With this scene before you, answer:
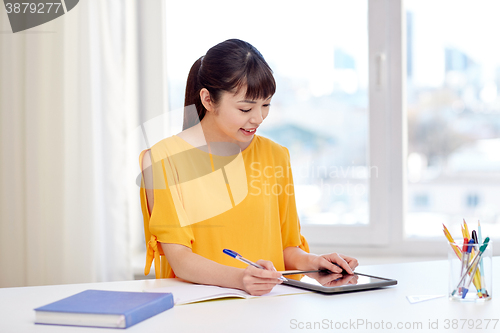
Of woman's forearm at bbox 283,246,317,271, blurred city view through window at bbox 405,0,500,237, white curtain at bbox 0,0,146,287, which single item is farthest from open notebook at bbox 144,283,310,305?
blurred city view through window at bbox 405,0,500,237

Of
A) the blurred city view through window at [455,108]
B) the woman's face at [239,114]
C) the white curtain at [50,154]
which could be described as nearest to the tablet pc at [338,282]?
the woman's face at [239,114]

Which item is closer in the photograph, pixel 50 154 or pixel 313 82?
pixel 50 154

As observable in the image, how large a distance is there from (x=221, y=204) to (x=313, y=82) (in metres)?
1.14

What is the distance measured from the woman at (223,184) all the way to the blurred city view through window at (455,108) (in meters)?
0.99

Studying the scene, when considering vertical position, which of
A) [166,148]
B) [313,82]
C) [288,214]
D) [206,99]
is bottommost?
[288,214]

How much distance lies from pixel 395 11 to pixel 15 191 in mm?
1756

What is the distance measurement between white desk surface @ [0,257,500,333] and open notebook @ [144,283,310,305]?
1 centimetres

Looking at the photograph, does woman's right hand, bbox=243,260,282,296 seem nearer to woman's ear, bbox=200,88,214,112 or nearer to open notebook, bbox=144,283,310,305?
open notebook, bbox=144,283,310,305

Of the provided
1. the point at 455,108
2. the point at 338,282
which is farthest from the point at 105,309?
the point at 455,108

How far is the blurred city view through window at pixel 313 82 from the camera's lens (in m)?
2.28

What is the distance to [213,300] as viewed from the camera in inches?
38.5

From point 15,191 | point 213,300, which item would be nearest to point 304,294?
point 213,300

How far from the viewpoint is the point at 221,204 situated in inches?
53.9

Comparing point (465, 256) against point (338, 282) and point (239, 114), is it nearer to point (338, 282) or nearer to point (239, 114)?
point (338, 282)
